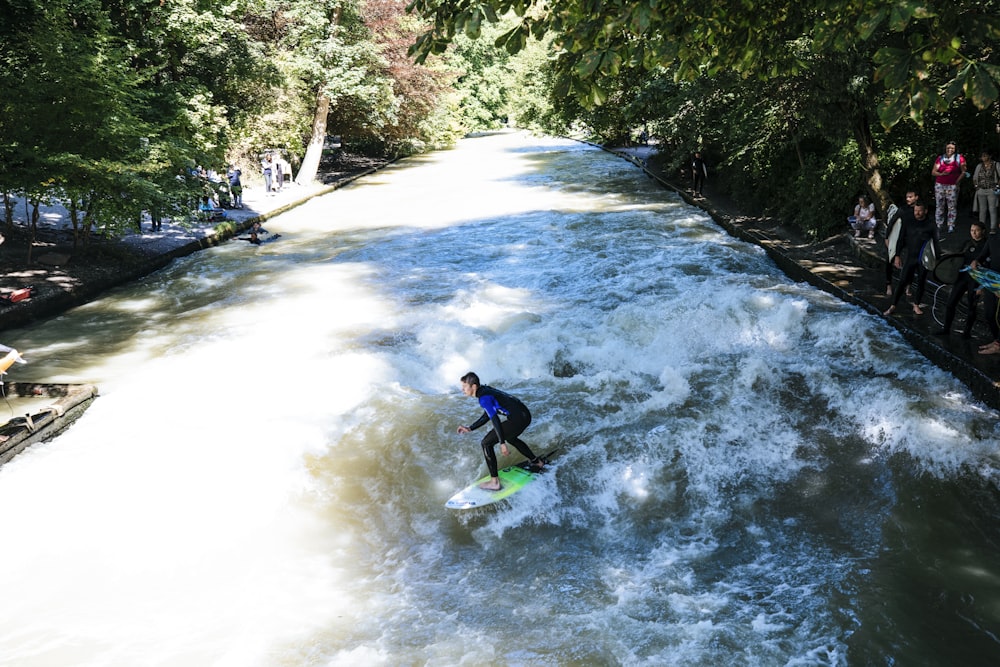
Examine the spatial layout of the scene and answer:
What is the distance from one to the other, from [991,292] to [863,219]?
6.71m

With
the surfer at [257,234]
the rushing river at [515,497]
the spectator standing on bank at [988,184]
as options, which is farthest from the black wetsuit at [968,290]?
the surfer at [257,234]

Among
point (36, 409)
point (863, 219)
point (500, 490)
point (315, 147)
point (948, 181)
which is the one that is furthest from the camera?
point (315, 147)

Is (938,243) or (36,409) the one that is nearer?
(36,409)

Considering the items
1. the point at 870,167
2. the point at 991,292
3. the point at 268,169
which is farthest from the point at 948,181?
the point at 268,169

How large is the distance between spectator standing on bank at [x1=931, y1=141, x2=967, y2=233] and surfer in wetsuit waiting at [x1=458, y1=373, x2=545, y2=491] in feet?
34.7

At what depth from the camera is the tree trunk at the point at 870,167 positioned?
16250 millimetres

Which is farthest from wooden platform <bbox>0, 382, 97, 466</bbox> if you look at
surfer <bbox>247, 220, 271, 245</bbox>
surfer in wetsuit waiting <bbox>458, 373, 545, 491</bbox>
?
surfer <bbox>247, 220, 271, 245</bbox>

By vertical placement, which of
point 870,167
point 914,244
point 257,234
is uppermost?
point 870,167

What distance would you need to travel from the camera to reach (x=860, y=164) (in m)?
17.7

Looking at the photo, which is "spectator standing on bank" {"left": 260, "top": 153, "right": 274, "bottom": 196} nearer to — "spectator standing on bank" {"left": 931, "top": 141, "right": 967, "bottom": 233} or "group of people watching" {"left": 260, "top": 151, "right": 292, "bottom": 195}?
"group of people watching" {"left": 260, "top": 151, "right": 292, "bottom": 195}

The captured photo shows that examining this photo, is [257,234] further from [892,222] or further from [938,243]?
[938,243]

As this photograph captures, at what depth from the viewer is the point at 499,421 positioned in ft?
27.7

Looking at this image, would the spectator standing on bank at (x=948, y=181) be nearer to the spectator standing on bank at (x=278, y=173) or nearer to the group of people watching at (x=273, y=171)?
the group of people watching at (x=273, y=171)

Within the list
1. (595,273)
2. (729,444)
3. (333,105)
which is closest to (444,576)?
(729,444)
